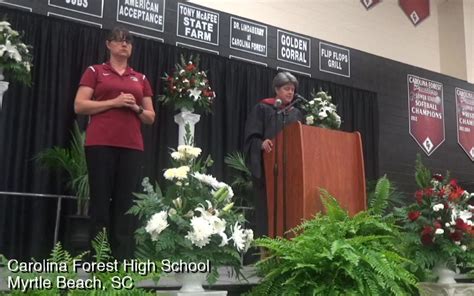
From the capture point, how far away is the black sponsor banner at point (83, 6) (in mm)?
4352

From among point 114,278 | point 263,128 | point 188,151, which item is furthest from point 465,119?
point 114,278

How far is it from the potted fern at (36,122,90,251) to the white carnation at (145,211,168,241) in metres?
1.86

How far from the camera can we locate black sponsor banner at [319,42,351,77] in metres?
6.16

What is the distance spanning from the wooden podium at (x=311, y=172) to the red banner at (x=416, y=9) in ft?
22.3

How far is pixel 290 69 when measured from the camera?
5871 millimetres

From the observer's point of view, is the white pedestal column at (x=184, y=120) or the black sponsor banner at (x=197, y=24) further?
the black sponsor banner at (x=197, y=24)

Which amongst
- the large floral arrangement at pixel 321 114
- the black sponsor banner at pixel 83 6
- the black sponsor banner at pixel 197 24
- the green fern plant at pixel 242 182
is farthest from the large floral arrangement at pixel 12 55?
the large floral arrangement at pixel 321 114

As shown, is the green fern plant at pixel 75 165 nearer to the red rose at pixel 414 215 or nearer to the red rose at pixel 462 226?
the red rose at pixel 414 215

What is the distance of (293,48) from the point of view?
19.4ft

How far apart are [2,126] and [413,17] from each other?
707 cm

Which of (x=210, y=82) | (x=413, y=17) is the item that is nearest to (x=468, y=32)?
(x=413, y=17)

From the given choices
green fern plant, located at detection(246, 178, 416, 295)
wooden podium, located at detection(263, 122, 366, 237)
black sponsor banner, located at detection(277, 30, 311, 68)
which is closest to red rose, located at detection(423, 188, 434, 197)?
wooden podium, located at detection(263, 122, 366, 237)

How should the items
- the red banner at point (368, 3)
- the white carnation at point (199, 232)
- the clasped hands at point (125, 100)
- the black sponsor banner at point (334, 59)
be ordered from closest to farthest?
the white carnation at point (199, 232)
the clasped hands at point (125, 100)
the black sponsor banner at point (334, 59)
the red banner at point (368, 3)

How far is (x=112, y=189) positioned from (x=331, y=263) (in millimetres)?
1070
